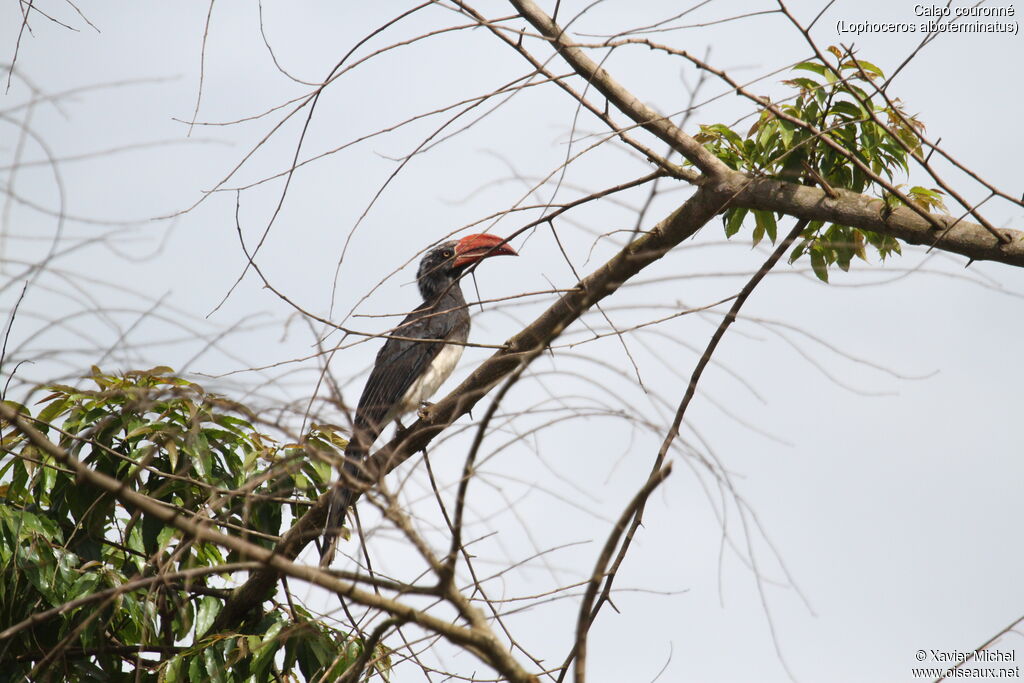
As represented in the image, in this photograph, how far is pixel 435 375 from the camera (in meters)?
6.00

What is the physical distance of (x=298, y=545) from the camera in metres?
3.84

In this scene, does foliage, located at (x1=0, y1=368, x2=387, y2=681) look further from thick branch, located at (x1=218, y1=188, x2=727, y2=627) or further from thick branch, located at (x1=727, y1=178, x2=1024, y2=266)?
thick branch, located at (x1=727, y1=178, x2=1024, y2=266)

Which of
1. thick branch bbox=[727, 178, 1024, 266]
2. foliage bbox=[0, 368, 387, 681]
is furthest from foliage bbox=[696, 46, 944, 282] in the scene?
foliage bbox=[0, 368, 387, 681]

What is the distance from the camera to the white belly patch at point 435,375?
591 centimetres

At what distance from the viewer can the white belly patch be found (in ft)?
19.4

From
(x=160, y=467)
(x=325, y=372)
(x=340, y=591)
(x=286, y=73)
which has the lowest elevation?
(x=340, y=591)

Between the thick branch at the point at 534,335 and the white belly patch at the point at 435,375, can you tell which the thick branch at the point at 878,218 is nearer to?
the thick branch at the point at 534,335

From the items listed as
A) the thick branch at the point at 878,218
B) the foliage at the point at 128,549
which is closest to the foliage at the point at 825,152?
the thick branch at the point at 878,218

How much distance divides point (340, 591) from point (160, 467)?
7.80 ft

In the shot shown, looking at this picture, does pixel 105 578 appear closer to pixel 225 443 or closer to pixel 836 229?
pixel 225 443

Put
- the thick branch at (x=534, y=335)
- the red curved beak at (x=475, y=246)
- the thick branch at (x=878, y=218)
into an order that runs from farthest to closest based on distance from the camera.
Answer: the red curved beak at (x=475, y=246) < the thick branch at (x=534, y=335) < the thick branch at (x=878, y=218)

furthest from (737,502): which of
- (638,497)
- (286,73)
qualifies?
(286,73)

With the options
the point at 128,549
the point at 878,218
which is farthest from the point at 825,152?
the point at 128,549

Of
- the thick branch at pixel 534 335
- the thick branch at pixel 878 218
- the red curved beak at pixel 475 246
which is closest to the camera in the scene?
the thick branch at pixel 878 218
